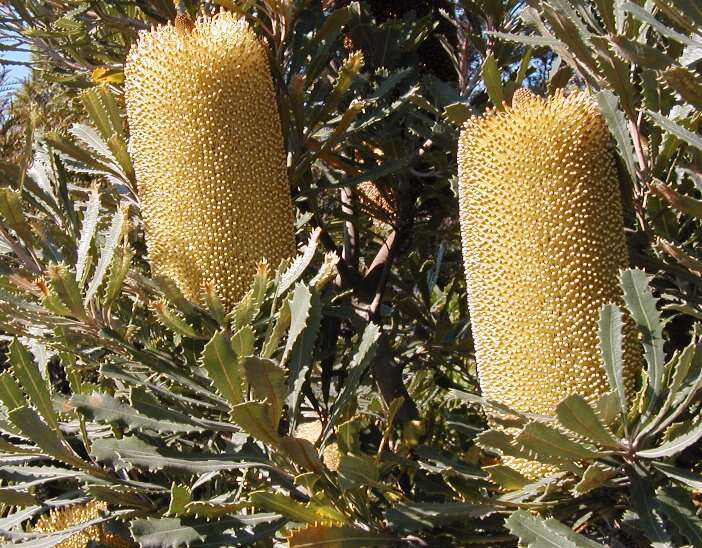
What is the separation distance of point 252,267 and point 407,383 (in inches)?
41.8

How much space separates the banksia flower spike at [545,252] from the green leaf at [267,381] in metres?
0.29

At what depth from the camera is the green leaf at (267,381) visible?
828mm

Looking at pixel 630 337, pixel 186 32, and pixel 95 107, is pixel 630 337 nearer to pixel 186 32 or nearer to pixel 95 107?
pixel 186 32

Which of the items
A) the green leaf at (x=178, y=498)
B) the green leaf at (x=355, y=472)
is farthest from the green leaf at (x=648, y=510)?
the green leaf at (x=178, y=498)

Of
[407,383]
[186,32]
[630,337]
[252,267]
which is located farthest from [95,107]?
[407,383]

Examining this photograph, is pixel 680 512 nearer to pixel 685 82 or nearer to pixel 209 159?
A: pixel 685 82

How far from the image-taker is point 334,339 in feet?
4.75

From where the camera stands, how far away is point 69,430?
123 cm

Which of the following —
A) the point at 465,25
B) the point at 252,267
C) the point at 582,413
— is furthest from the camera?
the point at 465,25

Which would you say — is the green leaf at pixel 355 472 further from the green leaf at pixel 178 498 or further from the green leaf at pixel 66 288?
the green leaf at pixel 66 288

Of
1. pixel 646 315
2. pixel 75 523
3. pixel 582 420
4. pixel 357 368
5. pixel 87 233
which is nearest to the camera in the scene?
pixel 582 420

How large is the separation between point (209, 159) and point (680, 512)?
72 centimetres

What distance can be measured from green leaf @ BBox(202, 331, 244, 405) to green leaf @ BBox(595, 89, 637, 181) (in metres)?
0.54

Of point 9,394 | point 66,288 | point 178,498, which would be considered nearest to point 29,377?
point 9,394
